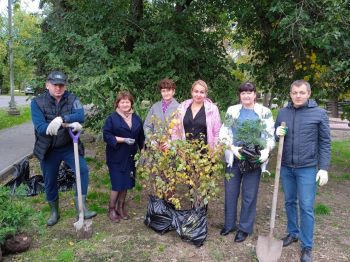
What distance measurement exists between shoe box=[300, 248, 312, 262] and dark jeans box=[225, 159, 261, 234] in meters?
0.64

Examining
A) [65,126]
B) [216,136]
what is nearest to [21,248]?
[65,126]

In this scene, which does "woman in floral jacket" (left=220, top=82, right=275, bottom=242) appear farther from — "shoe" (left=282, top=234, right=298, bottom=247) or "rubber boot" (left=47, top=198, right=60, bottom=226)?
"rubber boot" (left=47, top=198, right=60, bottom=226)

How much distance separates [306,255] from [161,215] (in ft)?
5.11

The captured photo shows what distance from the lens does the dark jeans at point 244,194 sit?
4.30 meters

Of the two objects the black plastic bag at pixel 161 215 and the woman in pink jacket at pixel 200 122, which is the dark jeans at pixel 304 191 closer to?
the woman in pink jacket at pixel 200 122

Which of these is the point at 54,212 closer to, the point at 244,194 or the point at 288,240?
the point at 244,194

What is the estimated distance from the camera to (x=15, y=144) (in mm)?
10125

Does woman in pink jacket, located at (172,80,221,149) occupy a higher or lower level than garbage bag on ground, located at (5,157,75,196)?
higher

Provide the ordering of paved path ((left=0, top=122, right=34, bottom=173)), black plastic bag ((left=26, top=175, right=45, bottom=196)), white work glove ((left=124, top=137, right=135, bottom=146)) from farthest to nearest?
paved path ((left=0, top=122, right=34, bottom=173)) < black plastic bag ((left=26, top=175, right=45, bottom=196)) < white work glove ((left=124, top=137, right=135, bottom=146))

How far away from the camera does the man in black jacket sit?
381 cm

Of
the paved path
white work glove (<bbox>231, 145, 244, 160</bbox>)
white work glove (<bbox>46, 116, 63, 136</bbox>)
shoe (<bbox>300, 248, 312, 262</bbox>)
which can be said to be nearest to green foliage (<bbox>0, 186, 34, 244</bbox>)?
white work glove (<bbox>46, 116, 63, 136</bbox>)

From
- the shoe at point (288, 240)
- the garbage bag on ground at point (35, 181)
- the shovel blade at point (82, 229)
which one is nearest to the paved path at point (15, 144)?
the garbage bag on ground at point (35, 181)

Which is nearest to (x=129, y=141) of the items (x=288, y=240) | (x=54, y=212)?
(x=54, y=212)

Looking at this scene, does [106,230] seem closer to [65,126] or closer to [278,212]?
[65,126]
